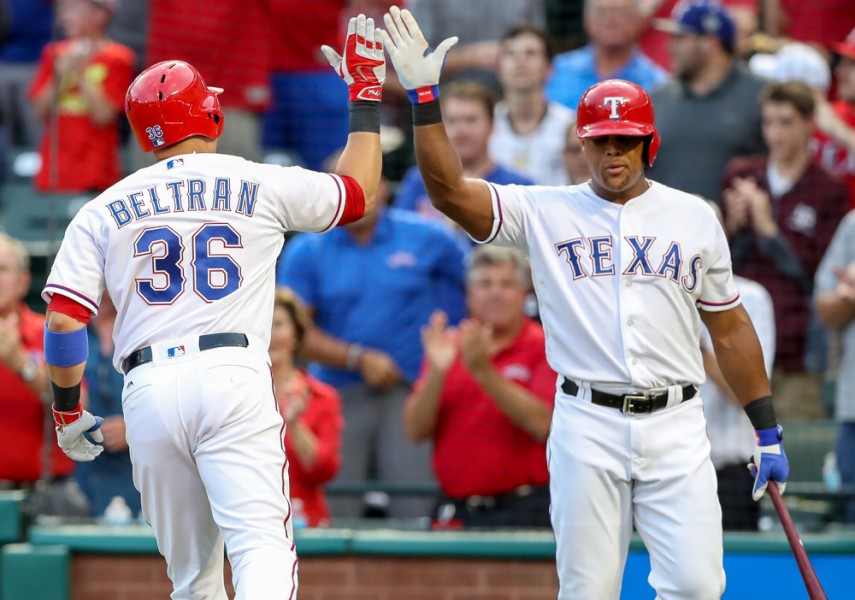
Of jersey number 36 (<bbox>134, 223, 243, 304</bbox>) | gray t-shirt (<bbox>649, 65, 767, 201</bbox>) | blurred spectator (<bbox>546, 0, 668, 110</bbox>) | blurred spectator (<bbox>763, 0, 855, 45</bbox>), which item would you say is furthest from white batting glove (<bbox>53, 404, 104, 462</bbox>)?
blurred spectator (<bbox>763, 0, 855, 45</bbox>)

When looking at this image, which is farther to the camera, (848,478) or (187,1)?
(187,1)

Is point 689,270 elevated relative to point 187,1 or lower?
lower

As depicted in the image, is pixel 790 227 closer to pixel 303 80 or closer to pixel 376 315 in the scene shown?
pixel 376 315

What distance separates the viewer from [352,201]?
164 inches

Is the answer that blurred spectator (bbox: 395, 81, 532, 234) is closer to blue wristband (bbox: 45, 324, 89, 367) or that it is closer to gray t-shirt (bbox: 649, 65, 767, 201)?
gray t-shirt (bbox: 649, 65, 767, 201)

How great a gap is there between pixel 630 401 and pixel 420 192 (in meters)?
3.50

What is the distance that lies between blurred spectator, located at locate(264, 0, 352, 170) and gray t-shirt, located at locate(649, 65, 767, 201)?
80.1 inches

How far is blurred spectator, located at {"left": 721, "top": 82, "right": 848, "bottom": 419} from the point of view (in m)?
6.65

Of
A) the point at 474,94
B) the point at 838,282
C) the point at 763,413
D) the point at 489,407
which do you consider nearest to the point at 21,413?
the point at 489,407

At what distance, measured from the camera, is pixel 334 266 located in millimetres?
6973

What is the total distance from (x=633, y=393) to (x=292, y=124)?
4.59 metres

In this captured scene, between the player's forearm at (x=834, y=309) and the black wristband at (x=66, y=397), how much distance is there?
3508 millimetres

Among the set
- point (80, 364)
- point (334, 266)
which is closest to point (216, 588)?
point (80, 364)

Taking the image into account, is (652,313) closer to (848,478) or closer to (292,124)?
(848,478)
